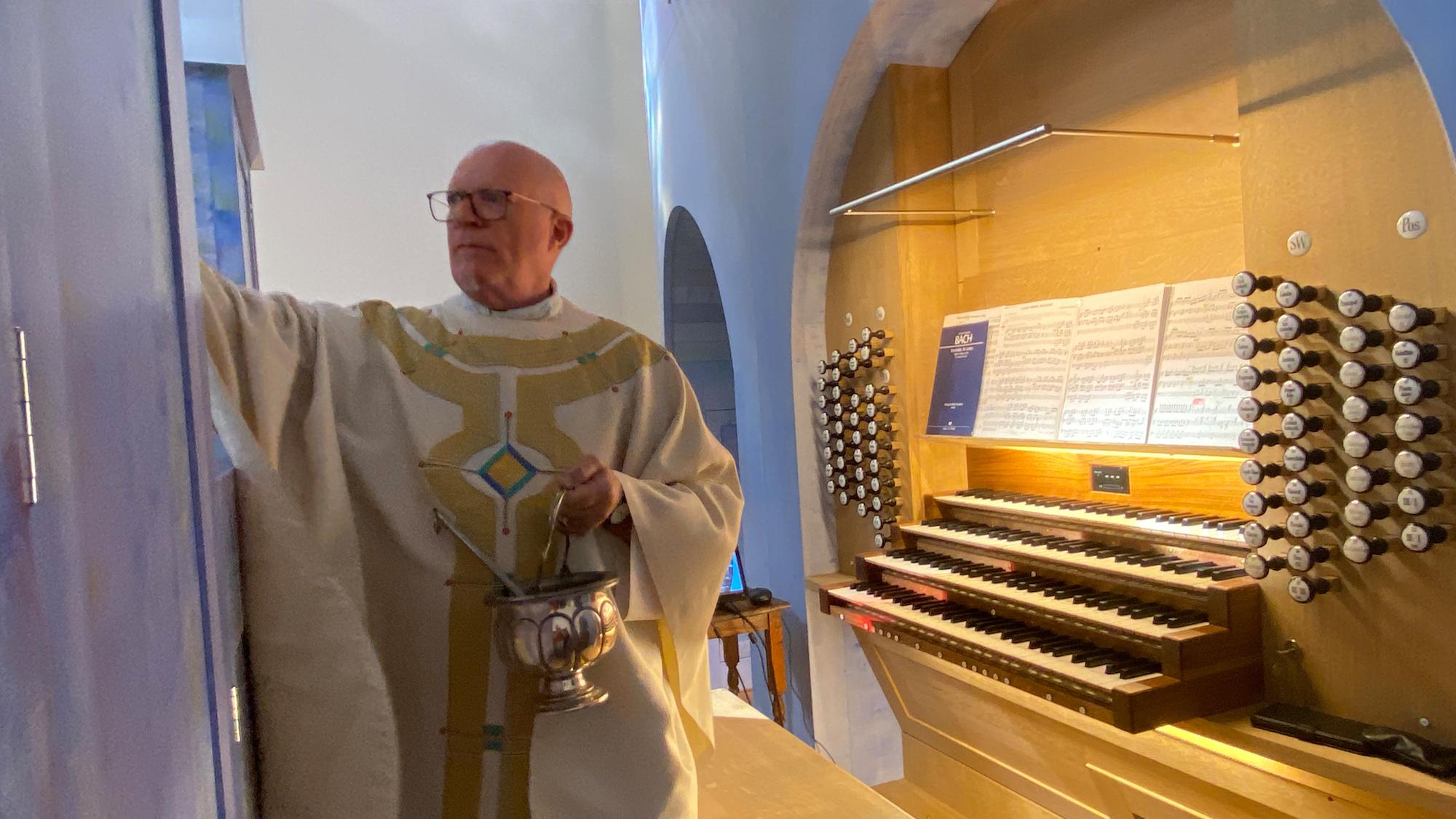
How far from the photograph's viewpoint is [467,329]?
1780mm

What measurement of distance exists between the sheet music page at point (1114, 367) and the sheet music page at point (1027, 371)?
0.05m

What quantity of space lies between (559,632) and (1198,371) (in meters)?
1.86

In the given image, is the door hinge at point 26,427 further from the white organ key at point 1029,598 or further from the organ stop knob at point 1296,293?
the white organ key at point 1029,598

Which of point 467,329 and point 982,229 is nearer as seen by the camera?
point 467,329

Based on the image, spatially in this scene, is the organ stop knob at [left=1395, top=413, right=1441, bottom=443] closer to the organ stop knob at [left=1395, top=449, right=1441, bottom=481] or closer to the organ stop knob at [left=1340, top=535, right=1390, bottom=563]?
the organ stop knob at [left=1395, top=449, right=1441, bottom=481]

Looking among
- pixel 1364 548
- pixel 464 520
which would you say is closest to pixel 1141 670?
pixel 1364 548

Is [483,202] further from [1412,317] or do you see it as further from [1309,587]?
[1309,587]

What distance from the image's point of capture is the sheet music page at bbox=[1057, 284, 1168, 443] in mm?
2629

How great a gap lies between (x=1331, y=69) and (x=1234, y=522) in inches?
44.4

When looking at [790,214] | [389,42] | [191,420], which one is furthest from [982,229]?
[389,42]

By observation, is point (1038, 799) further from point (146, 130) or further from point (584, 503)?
point (146, 130)

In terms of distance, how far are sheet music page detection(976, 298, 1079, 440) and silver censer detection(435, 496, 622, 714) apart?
1.80m

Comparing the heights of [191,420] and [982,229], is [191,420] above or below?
below

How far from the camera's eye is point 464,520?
5.48 feet
